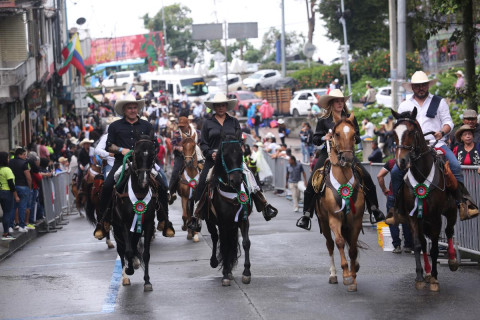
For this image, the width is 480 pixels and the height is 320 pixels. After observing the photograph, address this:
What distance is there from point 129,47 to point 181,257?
340 ft

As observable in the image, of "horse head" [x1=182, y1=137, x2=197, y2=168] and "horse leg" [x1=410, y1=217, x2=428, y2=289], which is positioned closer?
"horse leg" [x1=410, y1=217, x2=428, y2=289]

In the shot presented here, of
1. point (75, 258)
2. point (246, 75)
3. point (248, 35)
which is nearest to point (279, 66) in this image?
point (246, 75)

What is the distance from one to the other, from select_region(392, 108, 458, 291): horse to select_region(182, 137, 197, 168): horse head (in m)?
7.05

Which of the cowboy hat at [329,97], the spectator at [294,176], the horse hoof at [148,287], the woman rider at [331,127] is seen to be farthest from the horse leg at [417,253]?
the spectator at [294,176]

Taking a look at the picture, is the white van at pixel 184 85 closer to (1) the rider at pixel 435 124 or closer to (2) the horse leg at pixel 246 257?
(2) the horse leg at pixel 246 257

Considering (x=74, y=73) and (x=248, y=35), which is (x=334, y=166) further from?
(x=74, y=73)

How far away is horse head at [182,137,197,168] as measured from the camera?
1862 cm

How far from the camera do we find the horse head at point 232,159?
39.9ft

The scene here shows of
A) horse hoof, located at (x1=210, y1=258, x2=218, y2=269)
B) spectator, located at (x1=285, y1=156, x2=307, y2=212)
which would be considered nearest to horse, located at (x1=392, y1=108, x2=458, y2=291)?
horse hoof, located at (x1=210, y1=258, x2=218, y2=269)

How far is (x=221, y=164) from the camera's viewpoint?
41.4ft

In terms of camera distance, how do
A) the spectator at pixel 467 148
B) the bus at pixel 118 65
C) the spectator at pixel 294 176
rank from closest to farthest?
the spectator at pixel 467 148 → the spectator at pixel 294 176 → the bus at pixel 118 65

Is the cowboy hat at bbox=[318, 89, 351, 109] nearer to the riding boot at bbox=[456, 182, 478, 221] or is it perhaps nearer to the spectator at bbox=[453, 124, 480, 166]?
the riding boot at bbox=[456, 182, 478, 221]

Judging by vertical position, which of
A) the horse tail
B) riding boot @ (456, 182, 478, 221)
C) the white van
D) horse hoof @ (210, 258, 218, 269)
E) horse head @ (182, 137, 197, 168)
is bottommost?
horse hoof @ (210, 258, 218, 269)

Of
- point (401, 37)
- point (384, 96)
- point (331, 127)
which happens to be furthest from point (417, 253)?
point (384, 96)
